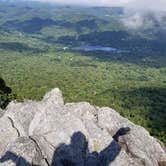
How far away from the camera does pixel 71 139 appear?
50.3m

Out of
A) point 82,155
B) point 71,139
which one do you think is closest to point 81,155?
point 82,155

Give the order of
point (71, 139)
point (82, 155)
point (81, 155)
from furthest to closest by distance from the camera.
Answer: point (71, 139) < point (82, 155) < point (81, 155)

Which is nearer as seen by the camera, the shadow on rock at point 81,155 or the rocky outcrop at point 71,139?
the rocky outcrop at point 71,139

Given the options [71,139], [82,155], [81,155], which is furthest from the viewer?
[71,139]

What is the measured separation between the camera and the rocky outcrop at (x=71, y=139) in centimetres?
4569

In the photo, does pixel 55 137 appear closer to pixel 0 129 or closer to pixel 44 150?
pixel 44 150

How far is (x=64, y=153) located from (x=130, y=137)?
8.90 metres

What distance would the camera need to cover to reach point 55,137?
49.2m

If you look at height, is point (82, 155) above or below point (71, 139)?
below

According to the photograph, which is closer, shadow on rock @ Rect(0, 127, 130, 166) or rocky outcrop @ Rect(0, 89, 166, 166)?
rocky outcrop @ Rect(0, 89, 166, 166)

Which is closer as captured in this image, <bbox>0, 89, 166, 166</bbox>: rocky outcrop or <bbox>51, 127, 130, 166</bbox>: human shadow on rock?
<bbox>0, 89, 166, 166</bbox>: rocky outcrop

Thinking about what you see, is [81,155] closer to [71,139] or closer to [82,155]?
[82,155]

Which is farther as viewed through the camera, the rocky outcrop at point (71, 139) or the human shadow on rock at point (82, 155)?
the human shadow on rock at point (82, 155)

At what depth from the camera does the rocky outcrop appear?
4569 cm
